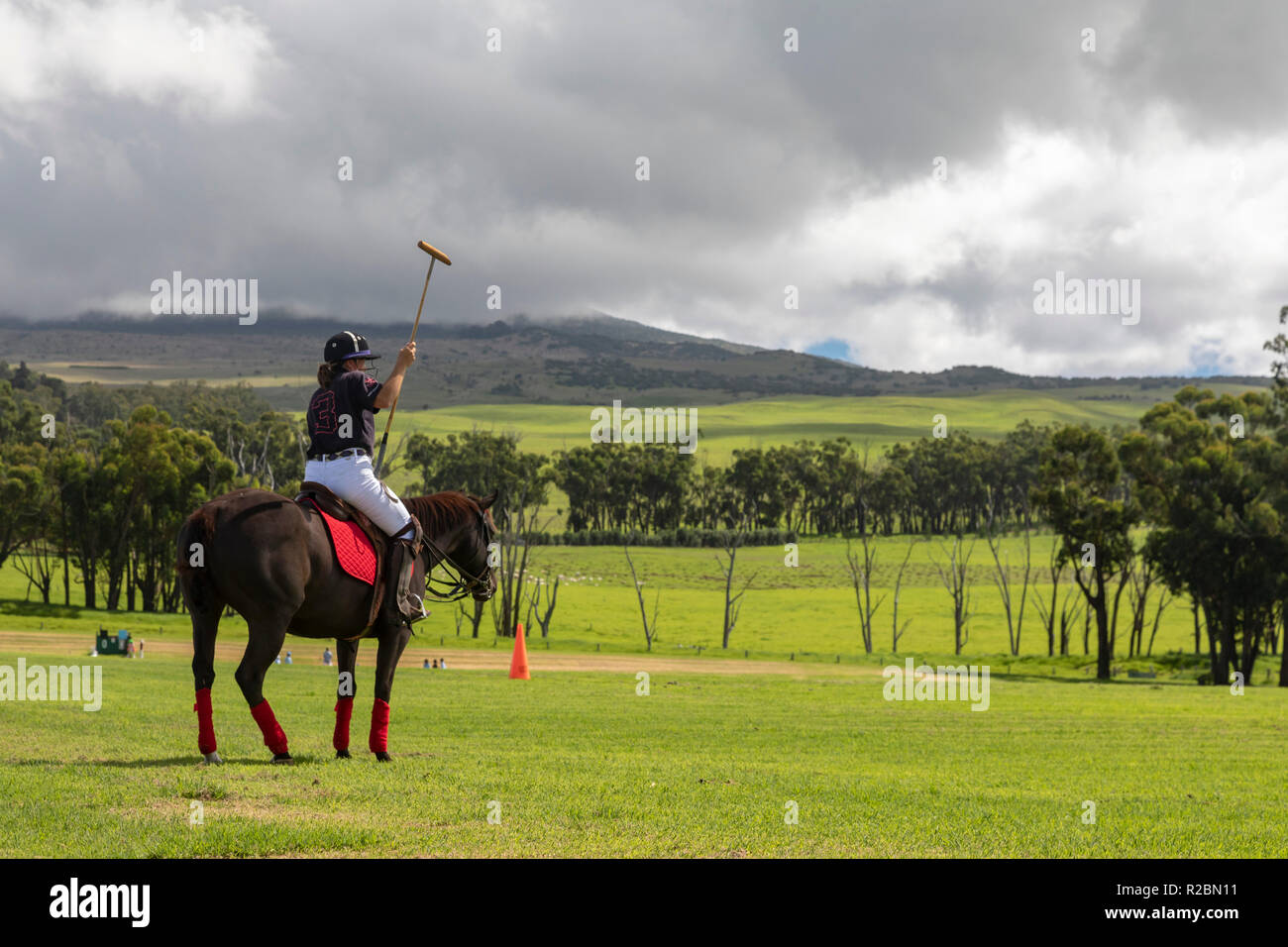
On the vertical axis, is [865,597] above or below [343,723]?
below

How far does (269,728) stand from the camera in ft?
37.9

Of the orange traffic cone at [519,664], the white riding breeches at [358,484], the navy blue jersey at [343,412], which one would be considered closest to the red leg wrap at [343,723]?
the white riding breeches at [358,484]

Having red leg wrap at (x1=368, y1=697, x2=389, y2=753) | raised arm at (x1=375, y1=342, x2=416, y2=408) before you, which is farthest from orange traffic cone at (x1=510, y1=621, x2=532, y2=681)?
raised arm at (x1=375, y1=342, x2=416, y2=408)

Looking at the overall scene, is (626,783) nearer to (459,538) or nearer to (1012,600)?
(459,538)

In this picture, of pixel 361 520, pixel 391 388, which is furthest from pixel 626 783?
pixel 391 388

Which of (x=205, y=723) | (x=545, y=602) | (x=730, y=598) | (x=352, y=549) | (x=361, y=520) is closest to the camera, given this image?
(x=205, y=723)

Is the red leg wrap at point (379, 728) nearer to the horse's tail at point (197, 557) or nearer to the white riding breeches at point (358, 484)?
the white riding breeches at point (358, 484)

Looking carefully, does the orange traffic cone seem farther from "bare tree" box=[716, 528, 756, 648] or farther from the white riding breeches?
"bare tree" box=[716, 528, 756, 648]

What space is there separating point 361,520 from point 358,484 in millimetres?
406

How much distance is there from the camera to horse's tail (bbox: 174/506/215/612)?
10812 mm
